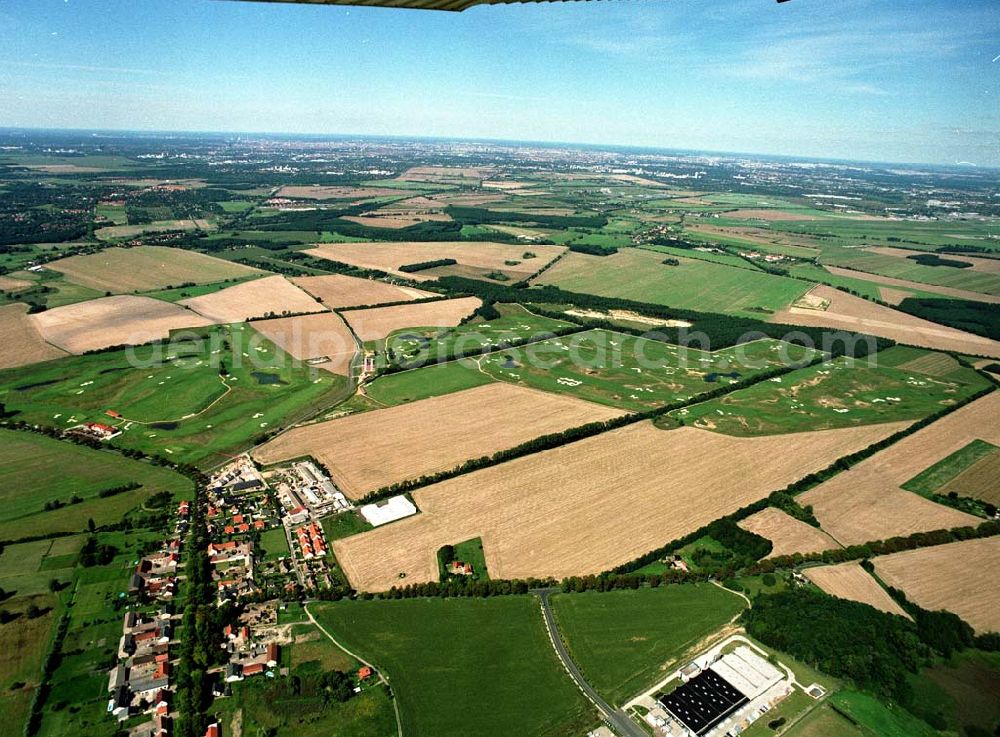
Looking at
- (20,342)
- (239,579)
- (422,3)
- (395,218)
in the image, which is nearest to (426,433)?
(239,579)

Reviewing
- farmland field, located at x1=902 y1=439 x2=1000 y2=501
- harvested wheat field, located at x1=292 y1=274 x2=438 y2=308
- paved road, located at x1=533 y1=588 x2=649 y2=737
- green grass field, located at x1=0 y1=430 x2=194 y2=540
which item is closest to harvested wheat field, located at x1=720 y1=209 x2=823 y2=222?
harvested wheat field, located at x1=292 y1=274 x2=438 y2=308

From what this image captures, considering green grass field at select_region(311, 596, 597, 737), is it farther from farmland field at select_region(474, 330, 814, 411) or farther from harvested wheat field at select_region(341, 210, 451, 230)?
harvested wheat field at select_region(341, 210, 451, 230)

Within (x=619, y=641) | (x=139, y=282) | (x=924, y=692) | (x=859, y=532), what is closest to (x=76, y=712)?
(x=619, y=641)

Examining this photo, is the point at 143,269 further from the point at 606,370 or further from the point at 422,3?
the point at 422,3

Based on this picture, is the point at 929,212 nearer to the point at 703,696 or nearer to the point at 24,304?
the point at 703,696

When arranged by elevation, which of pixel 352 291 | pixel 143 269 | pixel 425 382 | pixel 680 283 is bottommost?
pixel 425 382

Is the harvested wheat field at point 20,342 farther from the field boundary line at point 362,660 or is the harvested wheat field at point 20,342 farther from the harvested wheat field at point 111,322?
the field boundary line at point 362,660

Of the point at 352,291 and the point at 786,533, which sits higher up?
the point at 352,291
